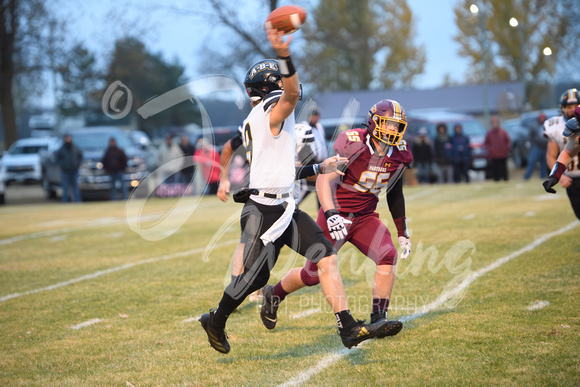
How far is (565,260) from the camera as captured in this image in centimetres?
714

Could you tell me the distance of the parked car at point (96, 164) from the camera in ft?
64.8

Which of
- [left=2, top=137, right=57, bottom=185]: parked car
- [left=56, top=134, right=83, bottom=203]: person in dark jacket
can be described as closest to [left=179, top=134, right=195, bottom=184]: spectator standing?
[left=56, top=134, right=83, bottom=203]: person in dark jacket


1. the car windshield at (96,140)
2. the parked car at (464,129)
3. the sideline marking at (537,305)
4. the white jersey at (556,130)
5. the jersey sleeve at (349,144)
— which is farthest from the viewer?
the parked car at (464,129)

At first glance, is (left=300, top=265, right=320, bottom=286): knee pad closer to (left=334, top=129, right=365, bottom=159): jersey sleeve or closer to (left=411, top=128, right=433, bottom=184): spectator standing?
(left=334, top=129, right=365, bottom=159): jersey sleeve

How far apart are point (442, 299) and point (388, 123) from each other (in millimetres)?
1908

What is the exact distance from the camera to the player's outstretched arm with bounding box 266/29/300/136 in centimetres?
367

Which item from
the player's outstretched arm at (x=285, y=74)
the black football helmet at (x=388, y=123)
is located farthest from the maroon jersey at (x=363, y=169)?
the player's outstretched arm at (x=285, y=74)

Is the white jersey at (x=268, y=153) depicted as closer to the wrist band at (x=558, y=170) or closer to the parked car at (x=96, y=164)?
the wrist band at (x=558, y=170)

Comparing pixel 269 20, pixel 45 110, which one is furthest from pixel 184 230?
pixel 45 110

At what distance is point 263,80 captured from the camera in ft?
14.8

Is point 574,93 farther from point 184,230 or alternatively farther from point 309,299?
point 184,230

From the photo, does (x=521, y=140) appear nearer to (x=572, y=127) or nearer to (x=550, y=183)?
(x=550, y=183)

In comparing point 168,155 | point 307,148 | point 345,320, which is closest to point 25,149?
point 168,155

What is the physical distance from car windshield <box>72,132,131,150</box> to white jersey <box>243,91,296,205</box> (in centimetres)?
1660
